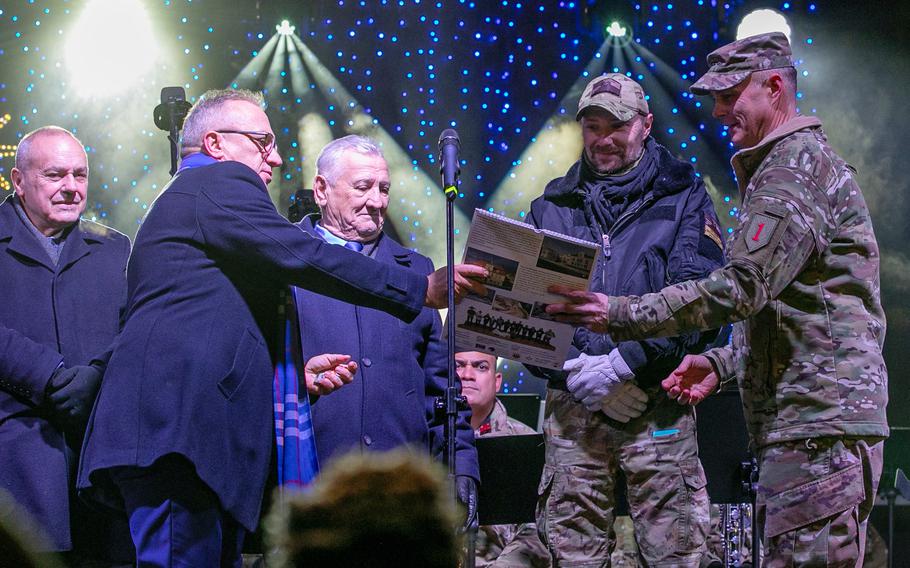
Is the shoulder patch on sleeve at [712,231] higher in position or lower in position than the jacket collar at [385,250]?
higher

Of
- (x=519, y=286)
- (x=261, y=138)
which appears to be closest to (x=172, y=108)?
(x=261, y=138)

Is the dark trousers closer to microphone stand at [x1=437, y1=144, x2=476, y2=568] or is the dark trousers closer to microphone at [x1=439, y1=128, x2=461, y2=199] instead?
microphone stand at [x1=437, y1=144, x2=476, y2=568]

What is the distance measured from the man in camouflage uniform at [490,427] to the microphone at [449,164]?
1.89 metres

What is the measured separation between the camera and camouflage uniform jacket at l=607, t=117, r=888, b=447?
2.58 m

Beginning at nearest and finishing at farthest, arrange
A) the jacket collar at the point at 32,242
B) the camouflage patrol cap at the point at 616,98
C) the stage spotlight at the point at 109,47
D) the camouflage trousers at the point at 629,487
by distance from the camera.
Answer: the camouflage trousers at the point at 629,487, the jacket collar at the point at 32,242, the camouflage patrol cap at the point at 616,98, the stage spotlight at the point at 109,47

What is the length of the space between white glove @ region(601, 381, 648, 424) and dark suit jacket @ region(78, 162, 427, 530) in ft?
3.15

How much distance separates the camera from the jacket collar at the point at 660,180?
3561 millimetres


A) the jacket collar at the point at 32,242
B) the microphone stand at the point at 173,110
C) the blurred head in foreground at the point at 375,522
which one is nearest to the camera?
the blurred head in foreground at the point at 375,522

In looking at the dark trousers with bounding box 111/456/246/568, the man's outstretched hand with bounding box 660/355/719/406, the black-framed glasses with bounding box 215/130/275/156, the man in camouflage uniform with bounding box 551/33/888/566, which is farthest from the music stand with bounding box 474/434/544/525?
the dark trousers with bounding box 111/456/246/568

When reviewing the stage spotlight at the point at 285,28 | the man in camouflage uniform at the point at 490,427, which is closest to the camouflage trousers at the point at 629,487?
the man in camouflage uniform at the point at 490,427

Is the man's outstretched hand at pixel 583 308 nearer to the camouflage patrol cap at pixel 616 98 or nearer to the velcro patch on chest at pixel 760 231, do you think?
the velcro patch on chest at pixel 760 231

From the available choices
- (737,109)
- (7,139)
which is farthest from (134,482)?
(7,139)

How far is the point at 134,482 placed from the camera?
2.45 meters

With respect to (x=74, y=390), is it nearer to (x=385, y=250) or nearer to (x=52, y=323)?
(x=52, y=323)
